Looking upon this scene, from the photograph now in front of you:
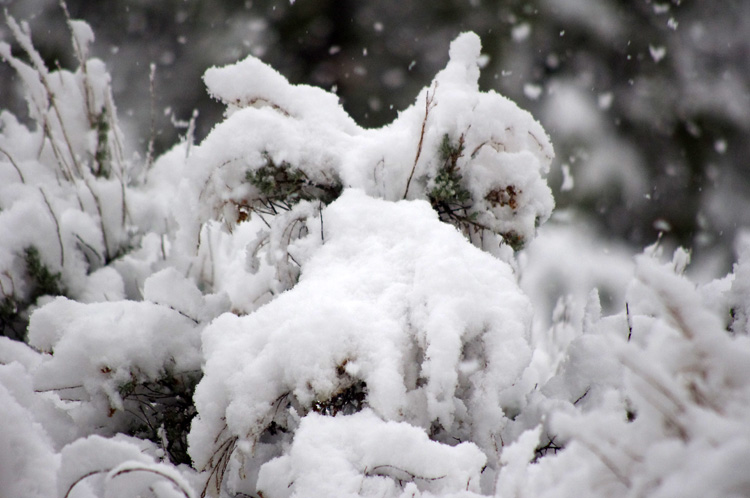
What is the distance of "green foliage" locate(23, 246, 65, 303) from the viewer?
136 cm

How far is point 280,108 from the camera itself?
117 centimetres

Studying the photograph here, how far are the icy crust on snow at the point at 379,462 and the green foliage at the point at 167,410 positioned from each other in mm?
449

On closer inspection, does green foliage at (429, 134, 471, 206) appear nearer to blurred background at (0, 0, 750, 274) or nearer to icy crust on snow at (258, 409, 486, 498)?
icy crust on snow at (258, 409, 486, 498)

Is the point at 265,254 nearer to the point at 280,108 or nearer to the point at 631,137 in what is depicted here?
the point at 280,108

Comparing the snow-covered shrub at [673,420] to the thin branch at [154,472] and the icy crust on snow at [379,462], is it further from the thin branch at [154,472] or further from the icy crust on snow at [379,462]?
the thin branch at [154,472]

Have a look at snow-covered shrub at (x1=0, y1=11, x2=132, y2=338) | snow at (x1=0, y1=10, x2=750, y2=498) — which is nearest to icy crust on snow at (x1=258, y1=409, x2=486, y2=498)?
snow at (x1=0, y1=10, x2=750, y2=498)

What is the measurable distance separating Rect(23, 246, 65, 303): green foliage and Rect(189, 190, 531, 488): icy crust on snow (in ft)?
2.85

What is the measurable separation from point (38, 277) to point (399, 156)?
47.3 inches

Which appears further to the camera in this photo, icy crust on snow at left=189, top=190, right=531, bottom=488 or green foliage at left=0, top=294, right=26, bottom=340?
green foliage at left=0, top=294, right=26, bottom=340

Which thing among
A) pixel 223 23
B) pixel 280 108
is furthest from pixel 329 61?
pixel 280 108

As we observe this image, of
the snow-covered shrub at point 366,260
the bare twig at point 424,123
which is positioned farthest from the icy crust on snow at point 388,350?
the bare twig at point 424,123

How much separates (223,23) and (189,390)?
682 centimetres

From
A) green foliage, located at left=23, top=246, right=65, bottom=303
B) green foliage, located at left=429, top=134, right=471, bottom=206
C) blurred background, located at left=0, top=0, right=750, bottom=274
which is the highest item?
blurred background, located at left=0, top=0, right=750, bottom=274

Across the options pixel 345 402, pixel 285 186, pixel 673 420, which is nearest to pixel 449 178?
pixel 285 186
